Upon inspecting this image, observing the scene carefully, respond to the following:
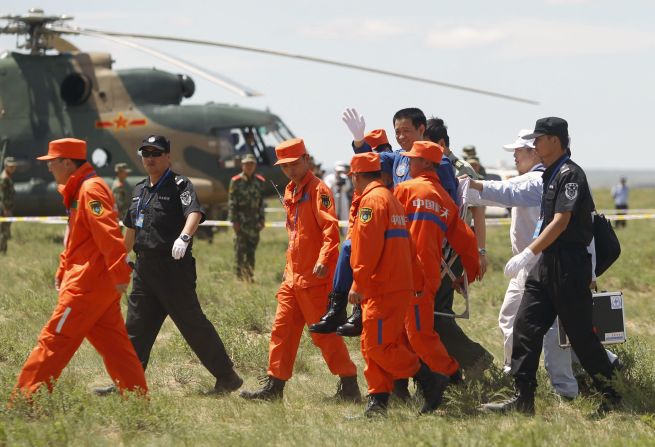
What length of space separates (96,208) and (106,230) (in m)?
0.19

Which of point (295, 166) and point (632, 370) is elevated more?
point (295, 166)

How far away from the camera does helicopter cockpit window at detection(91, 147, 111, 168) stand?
1997 centimetres

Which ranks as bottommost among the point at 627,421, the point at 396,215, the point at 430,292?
the point at 627,421

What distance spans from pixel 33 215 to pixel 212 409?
532 inches

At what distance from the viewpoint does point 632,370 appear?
26.6 ft

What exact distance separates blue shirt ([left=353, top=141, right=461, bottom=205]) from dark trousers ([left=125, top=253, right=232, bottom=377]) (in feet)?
5.36

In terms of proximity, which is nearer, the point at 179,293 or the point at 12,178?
the point at 179,293

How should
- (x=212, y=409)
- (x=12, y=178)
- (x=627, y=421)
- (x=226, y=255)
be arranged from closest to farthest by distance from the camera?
(x=627, y=421) < (x=212, y=409) < (x=226, y=255) < (x=12, y=178)

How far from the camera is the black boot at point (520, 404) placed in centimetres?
722

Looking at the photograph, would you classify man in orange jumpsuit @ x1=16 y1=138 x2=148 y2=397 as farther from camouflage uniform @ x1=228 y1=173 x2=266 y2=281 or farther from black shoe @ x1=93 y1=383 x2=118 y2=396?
camouflage uniform @ x1=228 y1=173 x2=266 y2=281

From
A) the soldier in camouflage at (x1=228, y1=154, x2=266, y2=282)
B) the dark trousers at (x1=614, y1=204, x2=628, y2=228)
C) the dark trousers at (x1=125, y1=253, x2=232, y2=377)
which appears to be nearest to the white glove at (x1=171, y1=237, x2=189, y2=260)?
the dark trousers at (x1=125, y1=253, x2=232, y2=377)

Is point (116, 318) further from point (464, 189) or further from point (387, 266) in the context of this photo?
point (464, 189)

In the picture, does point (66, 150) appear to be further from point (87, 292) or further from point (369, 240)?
point (369, 240)

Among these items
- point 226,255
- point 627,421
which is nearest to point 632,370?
point 627,421
